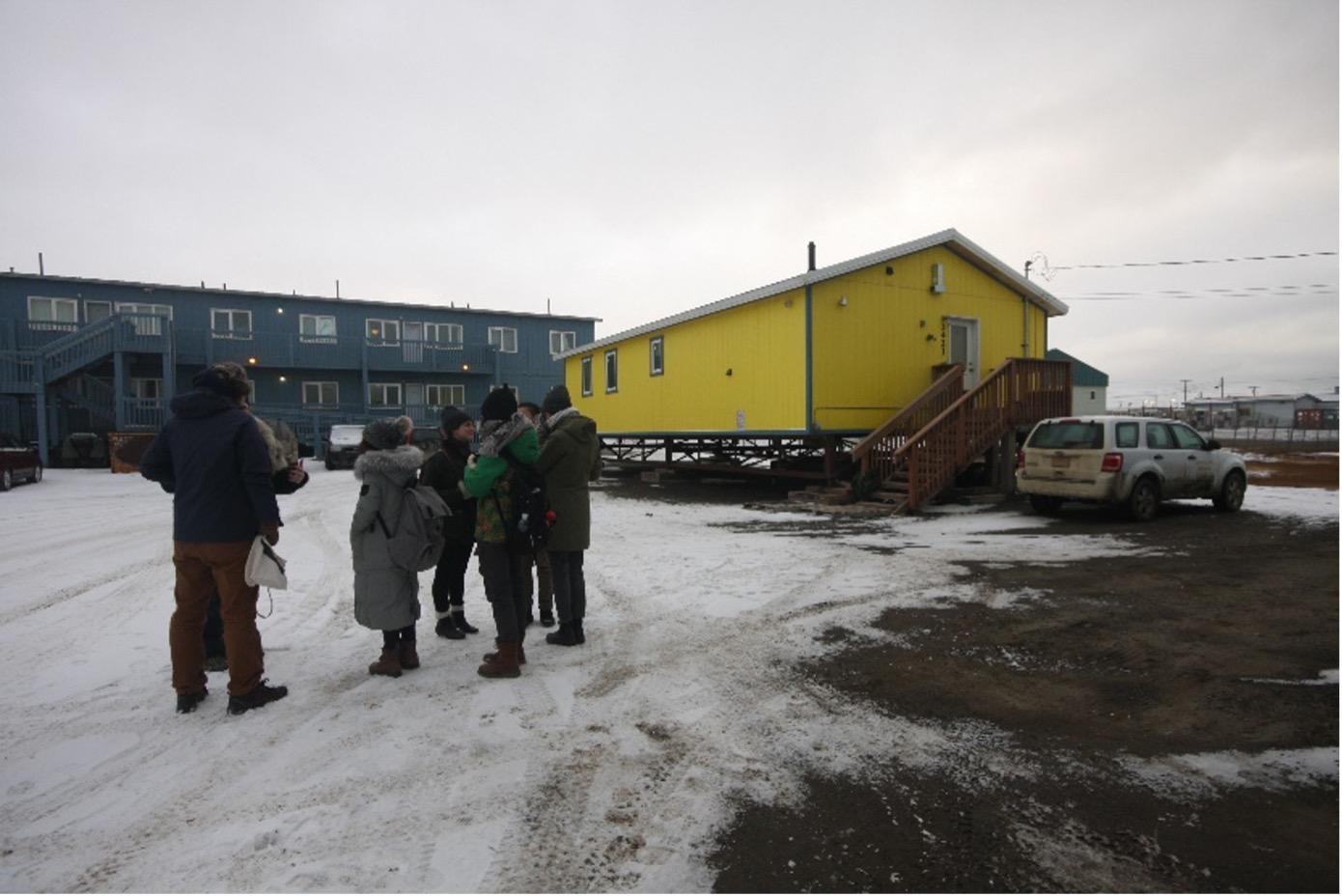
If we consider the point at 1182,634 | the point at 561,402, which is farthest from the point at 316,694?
the point at 1182,634

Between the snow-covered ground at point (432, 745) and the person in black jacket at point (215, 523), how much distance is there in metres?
0.26

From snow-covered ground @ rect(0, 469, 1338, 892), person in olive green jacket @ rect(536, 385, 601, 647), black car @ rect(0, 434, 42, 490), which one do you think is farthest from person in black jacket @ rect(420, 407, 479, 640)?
black car @ rect(0, 434, 42, 490)

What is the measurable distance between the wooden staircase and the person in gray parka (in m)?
9.03

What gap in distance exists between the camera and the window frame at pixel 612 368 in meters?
Answer: 20.6

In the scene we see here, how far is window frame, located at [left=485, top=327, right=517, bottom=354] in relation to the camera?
101 feet

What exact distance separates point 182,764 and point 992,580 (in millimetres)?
6280

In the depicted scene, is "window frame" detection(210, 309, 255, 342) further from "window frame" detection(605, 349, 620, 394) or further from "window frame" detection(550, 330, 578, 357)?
"window frame" detection(605, 349, 620, 394)

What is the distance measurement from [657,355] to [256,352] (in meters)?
17.2

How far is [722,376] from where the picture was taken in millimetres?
15766

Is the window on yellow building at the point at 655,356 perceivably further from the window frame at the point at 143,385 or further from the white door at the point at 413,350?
the window frame at the point at 143,385

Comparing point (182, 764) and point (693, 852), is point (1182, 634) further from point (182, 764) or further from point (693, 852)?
point (182, 764)

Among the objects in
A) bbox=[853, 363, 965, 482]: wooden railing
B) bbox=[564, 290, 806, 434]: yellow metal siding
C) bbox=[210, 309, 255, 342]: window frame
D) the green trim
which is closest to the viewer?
bbox=[853, 363, 965, 482]: wooden railing

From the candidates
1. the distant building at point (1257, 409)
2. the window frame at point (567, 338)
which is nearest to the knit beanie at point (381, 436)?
the window frame at point (567, 338)

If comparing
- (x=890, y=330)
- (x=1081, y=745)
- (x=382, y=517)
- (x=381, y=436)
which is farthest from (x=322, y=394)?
(x=1081, y=745)
